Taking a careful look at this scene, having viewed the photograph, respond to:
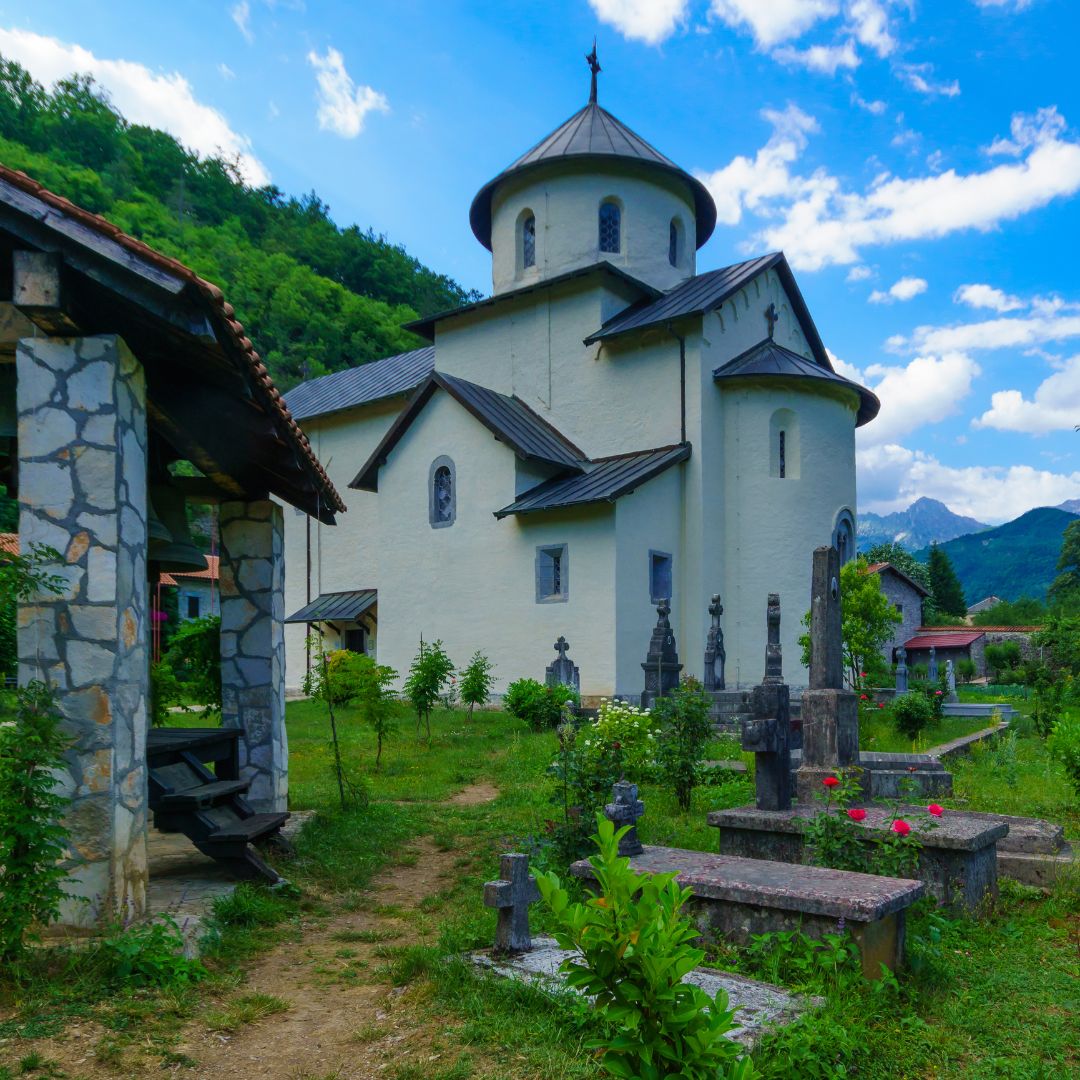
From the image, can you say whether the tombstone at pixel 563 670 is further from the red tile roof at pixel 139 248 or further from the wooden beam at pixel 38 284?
the wooden beam at pixel 38 284

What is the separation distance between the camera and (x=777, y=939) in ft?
14.3

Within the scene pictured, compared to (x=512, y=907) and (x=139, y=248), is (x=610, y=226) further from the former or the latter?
(x=512, y=907)

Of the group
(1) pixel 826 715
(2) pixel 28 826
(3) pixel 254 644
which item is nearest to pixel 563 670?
(3) pixel 254 644

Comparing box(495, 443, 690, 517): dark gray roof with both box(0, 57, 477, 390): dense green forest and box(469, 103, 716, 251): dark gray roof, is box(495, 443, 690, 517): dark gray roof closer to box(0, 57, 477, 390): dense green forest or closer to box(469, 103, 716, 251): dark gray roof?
box(469, 103, 716, 251): dark gray roof

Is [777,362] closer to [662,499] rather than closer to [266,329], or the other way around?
[662,499]

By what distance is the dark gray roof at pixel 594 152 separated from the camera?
21406 millimetres

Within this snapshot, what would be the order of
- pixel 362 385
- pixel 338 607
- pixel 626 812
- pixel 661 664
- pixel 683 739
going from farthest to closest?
1. pixel 362 385
2. pixel 338 607
3. pixel 661 664
4. pixel 683 739
5. pixel 626 812

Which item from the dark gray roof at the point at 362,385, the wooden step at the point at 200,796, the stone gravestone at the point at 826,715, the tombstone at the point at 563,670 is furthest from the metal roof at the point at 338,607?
the stone gravestone at the point at 826,715

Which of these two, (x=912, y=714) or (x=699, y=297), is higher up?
(x=699, y=297)

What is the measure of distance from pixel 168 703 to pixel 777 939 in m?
6.43

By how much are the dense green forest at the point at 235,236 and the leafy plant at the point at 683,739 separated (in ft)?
105

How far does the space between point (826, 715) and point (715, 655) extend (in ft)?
35.7

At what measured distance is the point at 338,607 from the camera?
23.3 meters

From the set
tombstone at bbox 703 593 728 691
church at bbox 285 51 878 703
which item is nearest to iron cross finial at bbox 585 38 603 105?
church at bbox 285 51 878 703
